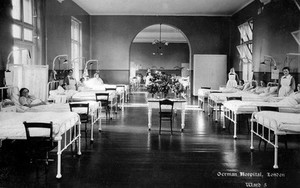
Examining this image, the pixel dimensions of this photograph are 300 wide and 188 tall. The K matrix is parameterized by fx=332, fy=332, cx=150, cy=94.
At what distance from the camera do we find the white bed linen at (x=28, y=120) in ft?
12.7

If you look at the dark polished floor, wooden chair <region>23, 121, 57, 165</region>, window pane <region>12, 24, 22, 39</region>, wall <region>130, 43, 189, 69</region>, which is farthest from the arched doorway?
wooden chair <region>23, 121, 57, 165</region>

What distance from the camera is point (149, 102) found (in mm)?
6848

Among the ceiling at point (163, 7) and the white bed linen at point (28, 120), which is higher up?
the ceiling at point (163, 7)

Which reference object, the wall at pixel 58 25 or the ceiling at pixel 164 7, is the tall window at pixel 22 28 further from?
the ceiling at pixel 164 7

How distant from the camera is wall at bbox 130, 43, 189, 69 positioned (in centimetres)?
2420

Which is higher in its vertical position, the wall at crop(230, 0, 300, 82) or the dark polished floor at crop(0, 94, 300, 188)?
the wall at crop(230, 0, 300, 82)

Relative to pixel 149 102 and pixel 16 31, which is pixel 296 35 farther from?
pixel 16 31

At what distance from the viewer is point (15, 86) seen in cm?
654

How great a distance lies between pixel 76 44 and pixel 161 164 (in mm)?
9164

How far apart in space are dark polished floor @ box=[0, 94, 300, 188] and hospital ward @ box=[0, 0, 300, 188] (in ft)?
0.05

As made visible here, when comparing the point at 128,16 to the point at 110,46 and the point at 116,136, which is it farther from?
the point at 116,136

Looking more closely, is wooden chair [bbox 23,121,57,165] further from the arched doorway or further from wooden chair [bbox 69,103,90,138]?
the arched doorway

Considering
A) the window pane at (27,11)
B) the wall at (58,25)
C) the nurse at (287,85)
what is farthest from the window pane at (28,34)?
the nurse at (287,85)

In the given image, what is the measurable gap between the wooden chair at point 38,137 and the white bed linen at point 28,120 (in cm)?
6
